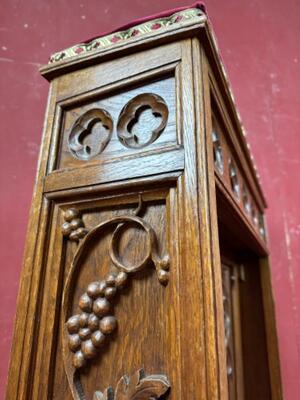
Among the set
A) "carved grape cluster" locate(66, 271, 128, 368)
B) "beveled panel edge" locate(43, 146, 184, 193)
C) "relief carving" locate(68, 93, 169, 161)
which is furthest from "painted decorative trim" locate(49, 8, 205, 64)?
"carved grape cluster" locate(66, 271, 128, 368)

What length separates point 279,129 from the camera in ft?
5.10

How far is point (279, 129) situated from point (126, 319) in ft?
4.41

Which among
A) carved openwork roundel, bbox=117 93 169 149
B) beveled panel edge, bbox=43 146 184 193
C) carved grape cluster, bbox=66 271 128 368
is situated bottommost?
carved grape cluster, bbox=66 271 128 368

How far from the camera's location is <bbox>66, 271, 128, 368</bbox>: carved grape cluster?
1.53 ft

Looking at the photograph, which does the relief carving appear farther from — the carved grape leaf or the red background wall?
the red background wall

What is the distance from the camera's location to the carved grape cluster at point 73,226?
527mm

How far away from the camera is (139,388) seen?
425 millimetres

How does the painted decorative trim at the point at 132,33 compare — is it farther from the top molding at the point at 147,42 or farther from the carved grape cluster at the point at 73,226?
the carved grape cluster at the point at 73,226

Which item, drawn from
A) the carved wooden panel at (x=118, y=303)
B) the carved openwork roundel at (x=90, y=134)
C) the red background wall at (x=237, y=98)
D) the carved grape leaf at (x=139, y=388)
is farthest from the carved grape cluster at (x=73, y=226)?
the red background wall at (x=237, y=98)

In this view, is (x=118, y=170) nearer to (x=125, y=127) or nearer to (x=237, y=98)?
(x=125, y=127)

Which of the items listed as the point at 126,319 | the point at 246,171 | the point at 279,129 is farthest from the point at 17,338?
the point at 279,129

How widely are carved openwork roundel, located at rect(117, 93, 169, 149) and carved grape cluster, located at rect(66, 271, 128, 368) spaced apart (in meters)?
0.22

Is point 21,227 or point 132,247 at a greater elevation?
point 21,227

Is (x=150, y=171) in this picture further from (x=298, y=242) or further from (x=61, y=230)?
(x=298, y=242)
